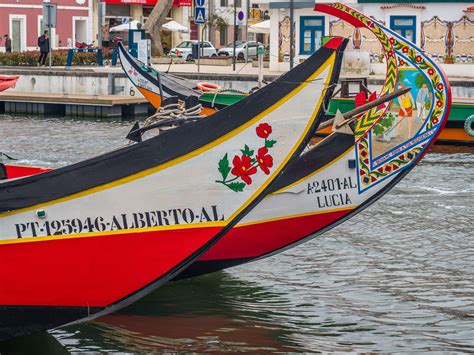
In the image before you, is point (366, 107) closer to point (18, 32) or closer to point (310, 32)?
point (310, 32)

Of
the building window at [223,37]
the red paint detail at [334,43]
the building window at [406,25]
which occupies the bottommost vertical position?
the red paint detail at [334,43]

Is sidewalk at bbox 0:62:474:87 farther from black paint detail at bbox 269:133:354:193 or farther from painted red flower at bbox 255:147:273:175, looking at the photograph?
painted red flower at bbox 255:147:273:175

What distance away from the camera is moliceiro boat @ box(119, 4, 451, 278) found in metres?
11.7

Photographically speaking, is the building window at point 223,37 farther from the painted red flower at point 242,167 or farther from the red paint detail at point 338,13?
the painted red flower at point 242,167

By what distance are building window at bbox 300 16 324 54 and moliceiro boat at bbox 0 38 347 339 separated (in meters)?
27.2

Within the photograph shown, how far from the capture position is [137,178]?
9438 mm

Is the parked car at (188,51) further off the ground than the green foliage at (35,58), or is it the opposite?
the parked car at (188,51)

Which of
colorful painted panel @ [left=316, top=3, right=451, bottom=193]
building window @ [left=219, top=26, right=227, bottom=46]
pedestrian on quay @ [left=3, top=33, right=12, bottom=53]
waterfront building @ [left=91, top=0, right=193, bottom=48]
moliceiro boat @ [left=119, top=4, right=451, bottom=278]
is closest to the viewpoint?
moliceiro boat @ [left=119, top=4, right=451, bottom=278]

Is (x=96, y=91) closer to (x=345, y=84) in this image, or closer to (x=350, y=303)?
(x=345, y=84)

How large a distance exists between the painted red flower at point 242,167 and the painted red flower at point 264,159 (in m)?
0.07

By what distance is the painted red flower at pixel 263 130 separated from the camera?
9.59m

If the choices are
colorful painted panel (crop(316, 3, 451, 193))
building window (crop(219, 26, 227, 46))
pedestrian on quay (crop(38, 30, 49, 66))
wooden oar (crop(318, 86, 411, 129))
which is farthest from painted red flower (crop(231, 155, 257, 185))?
building window (crop(219, 26, 227, 46))

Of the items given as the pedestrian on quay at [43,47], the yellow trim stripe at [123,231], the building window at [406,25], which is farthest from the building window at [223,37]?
the yellow trim stripe at [123,231]

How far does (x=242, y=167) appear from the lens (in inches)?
378
